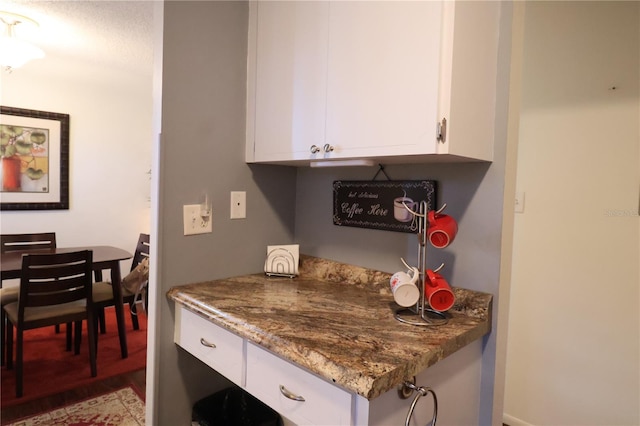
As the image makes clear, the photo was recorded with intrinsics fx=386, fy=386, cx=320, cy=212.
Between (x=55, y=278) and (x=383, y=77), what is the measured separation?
90.7 inches

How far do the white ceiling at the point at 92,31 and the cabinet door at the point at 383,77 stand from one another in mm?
1588

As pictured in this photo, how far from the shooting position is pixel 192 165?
145 centimetres

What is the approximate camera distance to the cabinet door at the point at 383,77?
104cm

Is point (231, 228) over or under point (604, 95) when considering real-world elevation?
under

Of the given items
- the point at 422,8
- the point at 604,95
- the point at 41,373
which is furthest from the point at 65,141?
the point at 604,95

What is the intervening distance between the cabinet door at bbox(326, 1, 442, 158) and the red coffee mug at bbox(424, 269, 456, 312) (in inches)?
15.2

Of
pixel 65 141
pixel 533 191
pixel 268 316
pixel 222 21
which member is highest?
pixel 222 21

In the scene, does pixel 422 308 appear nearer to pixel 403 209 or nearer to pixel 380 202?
pixel 403 209

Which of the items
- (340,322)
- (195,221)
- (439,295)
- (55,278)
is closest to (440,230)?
(439,295)

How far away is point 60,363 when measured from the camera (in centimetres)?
262

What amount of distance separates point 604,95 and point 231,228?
5.84 feet

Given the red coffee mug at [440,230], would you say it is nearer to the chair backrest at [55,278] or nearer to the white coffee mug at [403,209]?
the white coffee mug at [403,209]

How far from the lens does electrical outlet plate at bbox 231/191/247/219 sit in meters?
1.58

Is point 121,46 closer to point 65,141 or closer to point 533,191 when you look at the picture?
point 65,141
